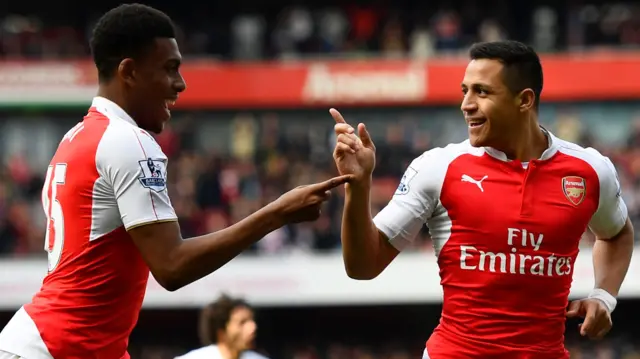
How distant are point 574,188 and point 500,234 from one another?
0.41 metres

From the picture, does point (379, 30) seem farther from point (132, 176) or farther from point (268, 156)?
point (132, 176)

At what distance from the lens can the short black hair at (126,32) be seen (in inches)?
165

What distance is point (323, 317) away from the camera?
A: 62.8 ft

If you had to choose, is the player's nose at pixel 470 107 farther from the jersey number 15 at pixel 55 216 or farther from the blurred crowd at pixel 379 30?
the blurred crowd at pixel 379 30

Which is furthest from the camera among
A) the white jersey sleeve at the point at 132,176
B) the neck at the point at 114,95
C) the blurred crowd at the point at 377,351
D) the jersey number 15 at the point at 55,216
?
the blurred crowd at the point at 377,351

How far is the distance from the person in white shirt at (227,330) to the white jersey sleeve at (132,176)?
2.97 metres

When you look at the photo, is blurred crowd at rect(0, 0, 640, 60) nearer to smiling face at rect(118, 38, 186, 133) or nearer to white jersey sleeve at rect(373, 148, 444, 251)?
white jersey sleeve at rect(373, 148, 444, 251)

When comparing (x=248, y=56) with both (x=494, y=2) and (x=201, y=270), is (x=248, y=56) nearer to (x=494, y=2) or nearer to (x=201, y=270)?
(x=494, y=2)

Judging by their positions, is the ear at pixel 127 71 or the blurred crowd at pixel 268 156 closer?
the ear at pixel 127 71

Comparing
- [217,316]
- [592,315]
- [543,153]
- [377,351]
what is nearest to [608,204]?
[543,153]

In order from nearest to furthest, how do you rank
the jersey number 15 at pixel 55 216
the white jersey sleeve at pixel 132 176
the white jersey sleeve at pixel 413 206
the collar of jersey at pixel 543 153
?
1. the white jersey sleeve at pixel 132 176
2. the jersey number 15 at pixel 55 216
3. the white jersey sleeve at pixel 413 206
4. the collar of jersey at pixel 543 153

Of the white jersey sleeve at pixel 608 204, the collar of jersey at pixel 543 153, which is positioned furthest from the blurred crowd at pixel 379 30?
the collar of jersey at pixel 543 153

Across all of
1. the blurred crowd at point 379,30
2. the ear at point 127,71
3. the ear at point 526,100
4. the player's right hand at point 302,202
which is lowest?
the blurred crowd at point 379,30

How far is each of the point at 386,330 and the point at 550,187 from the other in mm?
14661
